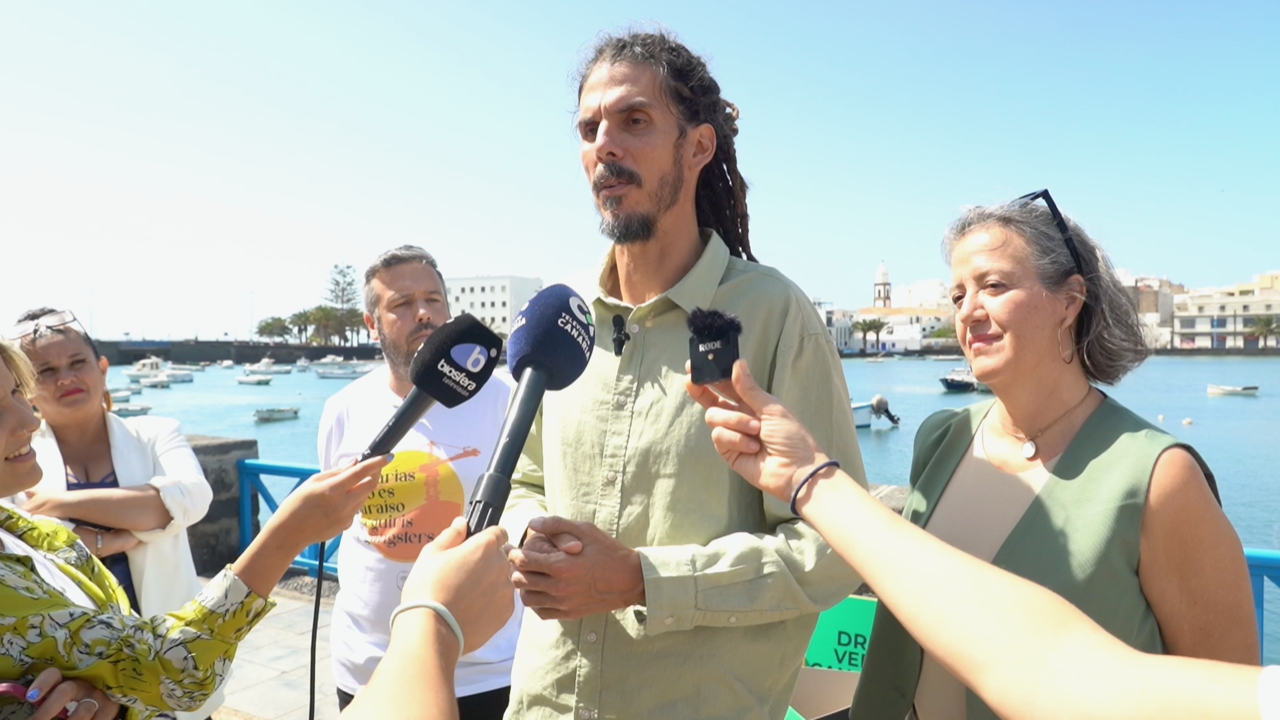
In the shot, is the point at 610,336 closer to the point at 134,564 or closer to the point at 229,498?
the point at 134,564

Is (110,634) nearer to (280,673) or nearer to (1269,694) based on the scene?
(1269,694)

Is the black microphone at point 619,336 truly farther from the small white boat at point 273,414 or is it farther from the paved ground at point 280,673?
the small white boat at point 273,414

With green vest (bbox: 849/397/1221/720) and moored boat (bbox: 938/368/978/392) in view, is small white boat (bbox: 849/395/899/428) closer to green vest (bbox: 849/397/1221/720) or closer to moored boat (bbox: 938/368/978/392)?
moored boat (bbox: 938/368/978/392)

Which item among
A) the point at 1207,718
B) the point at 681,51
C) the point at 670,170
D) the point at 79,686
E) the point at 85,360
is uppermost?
the point at 681,51

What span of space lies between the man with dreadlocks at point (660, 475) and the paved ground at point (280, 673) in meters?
3.03

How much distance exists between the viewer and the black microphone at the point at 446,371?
154cm

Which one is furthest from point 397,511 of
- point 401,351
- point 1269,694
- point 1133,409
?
point 1133,409

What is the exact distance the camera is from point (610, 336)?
1944 mm

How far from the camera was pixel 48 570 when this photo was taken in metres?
1.70

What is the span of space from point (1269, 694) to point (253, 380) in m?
80.6

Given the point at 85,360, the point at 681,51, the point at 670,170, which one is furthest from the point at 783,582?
the point at 85,360

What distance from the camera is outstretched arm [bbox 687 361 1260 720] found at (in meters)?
0.82

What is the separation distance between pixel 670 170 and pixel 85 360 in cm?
257

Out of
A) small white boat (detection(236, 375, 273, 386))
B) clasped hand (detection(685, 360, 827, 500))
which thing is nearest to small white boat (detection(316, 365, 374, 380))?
small white boat (detection(236, 375, 273, 386))
